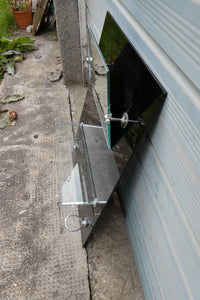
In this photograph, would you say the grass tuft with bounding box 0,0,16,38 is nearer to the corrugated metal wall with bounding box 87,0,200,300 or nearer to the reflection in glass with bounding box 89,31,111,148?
the reflection in glass with bounding box 89,31,111,148

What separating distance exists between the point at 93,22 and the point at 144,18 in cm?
156

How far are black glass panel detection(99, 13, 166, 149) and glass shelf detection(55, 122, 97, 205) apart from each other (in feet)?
1.52

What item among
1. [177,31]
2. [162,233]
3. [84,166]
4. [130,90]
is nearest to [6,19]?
[84,166]

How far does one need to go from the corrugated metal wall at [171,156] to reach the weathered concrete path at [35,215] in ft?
1.87

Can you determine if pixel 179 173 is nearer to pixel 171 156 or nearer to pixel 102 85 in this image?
pixel 171 156

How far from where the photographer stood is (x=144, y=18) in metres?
1.05

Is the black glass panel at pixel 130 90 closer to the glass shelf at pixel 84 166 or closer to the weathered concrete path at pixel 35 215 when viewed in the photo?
the glass shelf at pixel 84 166

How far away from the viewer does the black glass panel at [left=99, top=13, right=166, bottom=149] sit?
98 cm

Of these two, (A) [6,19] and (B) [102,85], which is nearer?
(B) [102,85]

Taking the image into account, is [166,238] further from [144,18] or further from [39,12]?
[39,12]

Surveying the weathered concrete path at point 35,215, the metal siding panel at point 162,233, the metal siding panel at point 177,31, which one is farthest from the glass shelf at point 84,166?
the metal siding panel at point 177,31

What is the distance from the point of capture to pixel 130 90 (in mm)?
1152

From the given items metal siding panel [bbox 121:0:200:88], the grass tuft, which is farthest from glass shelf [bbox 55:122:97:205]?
the grass tuft

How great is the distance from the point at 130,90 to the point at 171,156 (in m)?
0.45
